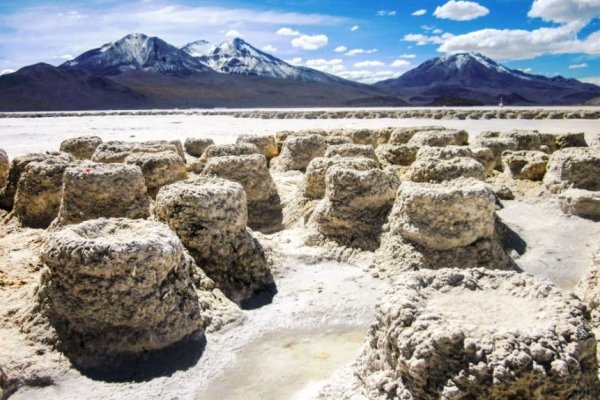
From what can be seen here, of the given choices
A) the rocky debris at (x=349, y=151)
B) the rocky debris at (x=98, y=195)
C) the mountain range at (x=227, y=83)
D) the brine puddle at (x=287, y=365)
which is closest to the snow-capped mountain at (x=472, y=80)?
the mountain range at (x=227, y=83)

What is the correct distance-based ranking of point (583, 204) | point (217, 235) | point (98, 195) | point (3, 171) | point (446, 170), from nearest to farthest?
1. point (217, 235)
2. point (98, 195)
3. point (446, 170)
4. point (583, 204)
5. point (3, 171)

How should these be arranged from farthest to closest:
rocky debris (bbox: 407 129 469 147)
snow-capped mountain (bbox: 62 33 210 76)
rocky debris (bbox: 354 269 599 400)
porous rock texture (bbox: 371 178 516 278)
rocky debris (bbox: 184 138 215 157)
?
1. snow-capped mountain (bbox: 62 33 210 76)
2. rocky debris (bbox: 184 138 215 157)
3. rocky debris (bbox: 407 129 469 147)
4. porous rock texture (bbox: 371 178 516 278)
5. rocky debris (bbox: 354 269 599 400)

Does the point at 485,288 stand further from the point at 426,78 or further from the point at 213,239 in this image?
the point at 426,78

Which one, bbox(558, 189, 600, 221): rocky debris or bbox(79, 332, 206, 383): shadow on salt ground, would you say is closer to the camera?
bbox(79, 332, 206, 383): shadow on salt ground

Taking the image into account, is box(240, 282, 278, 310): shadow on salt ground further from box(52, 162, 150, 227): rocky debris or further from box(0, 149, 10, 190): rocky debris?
box(0, 149, 10, 190): rocky debris

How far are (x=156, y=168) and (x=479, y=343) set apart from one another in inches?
230

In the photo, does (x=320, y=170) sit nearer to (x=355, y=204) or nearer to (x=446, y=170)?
(x=355, y=204)

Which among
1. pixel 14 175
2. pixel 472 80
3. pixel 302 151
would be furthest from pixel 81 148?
pixel 472 80

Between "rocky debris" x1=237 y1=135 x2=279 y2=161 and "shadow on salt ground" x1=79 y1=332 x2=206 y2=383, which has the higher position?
"rocky debris" x1=237 y1=135 x2=279 y2=161

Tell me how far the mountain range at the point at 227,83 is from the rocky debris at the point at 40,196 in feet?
146

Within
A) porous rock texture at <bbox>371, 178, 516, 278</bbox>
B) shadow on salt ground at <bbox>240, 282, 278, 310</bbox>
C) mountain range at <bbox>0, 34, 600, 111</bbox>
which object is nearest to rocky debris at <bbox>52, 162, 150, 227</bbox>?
shadow on salt ground at <bbox>240, 282, 278, 310</bbox>

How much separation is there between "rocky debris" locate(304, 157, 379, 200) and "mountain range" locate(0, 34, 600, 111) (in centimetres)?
4312

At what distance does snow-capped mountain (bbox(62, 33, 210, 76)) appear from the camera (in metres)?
85.1

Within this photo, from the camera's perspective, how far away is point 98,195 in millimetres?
6172
